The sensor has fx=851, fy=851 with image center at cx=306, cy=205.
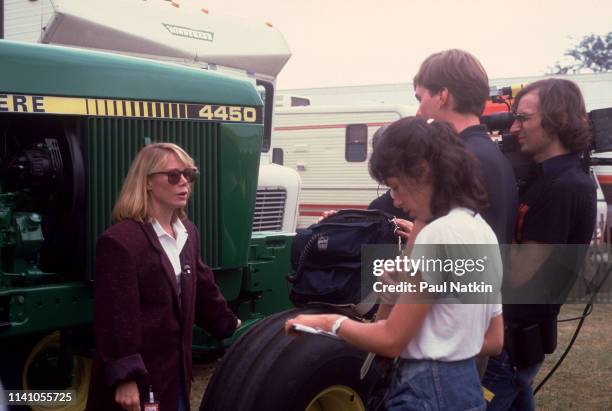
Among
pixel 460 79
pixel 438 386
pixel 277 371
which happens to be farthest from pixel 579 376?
pixel 438 386

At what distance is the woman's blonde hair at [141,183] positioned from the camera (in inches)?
120

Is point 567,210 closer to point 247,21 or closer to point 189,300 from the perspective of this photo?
point 189,300

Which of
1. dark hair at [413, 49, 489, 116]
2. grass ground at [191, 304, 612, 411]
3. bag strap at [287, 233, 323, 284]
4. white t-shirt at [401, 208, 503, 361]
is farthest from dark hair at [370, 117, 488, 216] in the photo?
grass ground at [191, 304, 612, 411]

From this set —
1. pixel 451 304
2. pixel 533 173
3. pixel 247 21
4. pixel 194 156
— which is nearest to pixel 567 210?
pixel 533 173

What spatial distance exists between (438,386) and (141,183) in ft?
4.82

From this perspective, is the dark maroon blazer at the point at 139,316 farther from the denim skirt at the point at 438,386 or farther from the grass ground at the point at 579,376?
the grass ground at the point at 579,376

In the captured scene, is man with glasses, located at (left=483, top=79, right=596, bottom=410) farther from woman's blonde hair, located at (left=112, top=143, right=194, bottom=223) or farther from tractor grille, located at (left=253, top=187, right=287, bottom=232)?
tractor grille, located at (left=253, top=187, right=287, bottom=232)

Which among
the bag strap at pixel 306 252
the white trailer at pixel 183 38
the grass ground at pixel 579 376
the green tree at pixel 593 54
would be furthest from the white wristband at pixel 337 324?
the green tree at pixel 593 54

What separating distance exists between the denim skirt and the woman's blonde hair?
1268 millimetres

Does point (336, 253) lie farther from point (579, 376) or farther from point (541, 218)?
point (579, 376)

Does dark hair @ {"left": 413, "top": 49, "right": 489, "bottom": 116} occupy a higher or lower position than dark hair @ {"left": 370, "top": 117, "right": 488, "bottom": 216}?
higher

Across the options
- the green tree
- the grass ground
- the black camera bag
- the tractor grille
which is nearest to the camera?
the black camera bag

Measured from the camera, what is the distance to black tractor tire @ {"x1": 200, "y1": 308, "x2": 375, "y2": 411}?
3256 millimetres

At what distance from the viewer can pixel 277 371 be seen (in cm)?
329
